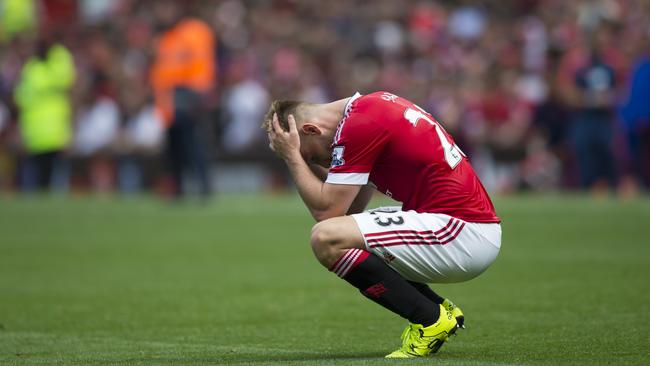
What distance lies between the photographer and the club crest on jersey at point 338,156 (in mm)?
6344

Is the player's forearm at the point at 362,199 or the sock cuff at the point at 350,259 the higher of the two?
the player's forearm at the point at 362,199

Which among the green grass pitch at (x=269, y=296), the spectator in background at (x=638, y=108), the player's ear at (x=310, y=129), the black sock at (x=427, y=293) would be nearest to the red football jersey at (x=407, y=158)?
the player's ear at (x=310, y=129)

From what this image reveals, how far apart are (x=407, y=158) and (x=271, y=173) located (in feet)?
62.1

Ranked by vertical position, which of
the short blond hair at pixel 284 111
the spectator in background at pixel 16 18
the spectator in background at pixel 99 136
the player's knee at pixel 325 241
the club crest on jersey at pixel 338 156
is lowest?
the spectator in background at pixel 99 136

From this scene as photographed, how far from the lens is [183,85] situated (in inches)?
738

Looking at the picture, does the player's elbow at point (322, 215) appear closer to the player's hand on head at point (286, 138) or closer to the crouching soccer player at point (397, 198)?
the crouching soccer player at point (397, 198)

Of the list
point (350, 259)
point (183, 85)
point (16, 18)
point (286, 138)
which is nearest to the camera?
point (350, 259)

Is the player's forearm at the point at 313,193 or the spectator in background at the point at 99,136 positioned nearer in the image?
the player's forearm at the point at 313,193

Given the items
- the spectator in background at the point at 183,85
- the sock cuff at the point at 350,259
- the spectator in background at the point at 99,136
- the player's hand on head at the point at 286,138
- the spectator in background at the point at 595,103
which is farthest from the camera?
the spectator in background at the point at 99,136

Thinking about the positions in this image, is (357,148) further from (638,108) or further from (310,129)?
A: (638,108)

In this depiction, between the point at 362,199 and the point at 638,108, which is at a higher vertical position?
A: the point at 362,199

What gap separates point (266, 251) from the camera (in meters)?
13.0

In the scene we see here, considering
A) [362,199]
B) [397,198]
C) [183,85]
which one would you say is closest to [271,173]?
[183,85]

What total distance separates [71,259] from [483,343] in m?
6.71
